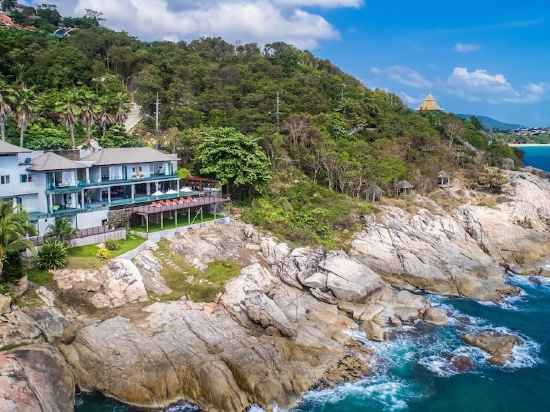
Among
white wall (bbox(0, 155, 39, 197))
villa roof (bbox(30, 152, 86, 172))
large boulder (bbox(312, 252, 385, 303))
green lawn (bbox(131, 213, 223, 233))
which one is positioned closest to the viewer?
white wall (bbox(0, 155, 39, 197))

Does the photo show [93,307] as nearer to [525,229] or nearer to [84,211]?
[84,211]

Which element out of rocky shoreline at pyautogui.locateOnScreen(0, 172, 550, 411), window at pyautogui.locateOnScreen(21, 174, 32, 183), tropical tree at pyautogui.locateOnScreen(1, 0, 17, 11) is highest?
tropical tree at pyautogui.locateOnScreen(1, 0, 17, 11)

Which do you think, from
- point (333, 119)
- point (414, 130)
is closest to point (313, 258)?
point (333, 119)

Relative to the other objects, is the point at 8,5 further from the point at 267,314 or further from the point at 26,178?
the point at 267,314

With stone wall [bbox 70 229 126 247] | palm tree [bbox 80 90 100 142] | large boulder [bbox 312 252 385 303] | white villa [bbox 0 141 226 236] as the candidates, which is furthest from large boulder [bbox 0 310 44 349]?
palm tree [bbox 80 90 100 142]

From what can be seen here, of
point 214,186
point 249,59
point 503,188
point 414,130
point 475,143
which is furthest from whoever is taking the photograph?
point 249,59

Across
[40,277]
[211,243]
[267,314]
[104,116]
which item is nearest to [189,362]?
[267,314]

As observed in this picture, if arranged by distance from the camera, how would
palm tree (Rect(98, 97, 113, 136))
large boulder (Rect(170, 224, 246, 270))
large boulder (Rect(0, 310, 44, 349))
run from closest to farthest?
large boulder (Rect(0, 310, 44, 349)), large boulder (Rect(170, 224, 246, 270)), palm tree (Rect(98, 97, 113, 136))

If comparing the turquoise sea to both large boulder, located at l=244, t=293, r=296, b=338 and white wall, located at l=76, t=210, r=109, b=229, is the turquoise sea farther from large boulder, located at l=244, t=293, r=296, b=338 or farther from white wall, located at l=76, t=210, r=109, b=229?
white wall, located at l=76, t=210, r=109, b=229

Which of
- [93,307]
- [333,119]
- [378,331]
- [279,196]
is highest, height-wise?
[333,119]
